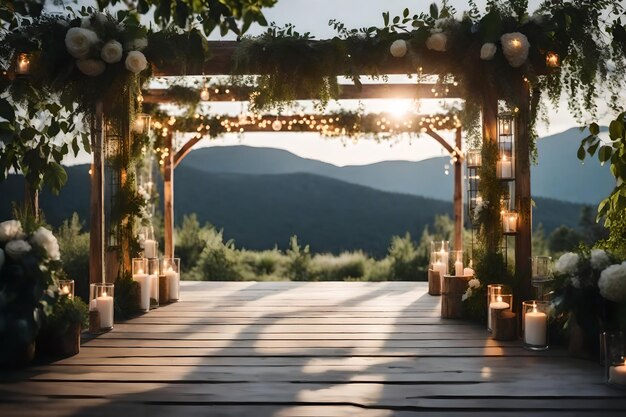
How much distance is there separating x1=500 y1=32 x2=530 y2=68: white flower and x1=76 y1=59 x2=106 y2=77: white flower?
293 cm

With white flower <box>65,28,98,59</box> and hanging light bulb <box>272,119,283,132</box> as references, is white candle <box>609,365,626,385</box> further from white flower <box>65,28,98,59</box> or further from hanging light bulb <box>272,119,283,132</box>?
hanging light bulb <box>272,119,283,132</box>

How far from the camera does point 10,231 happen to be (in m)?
3.42

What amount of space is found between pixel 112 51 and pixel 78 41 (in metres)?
0.24

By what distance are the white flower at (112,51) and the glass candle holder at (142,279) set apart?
5.43ft

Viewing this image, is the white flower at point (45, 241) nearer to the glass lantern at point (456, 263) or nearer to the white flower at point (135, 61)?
the white flower at point (135, 61)

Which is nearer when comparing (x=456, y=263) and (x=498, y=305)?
(x=498, y=305)

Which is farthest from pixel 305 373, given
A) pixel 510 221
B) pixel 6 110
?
pixel 510 221

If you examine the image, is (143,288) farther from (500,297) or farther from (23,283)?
(500,297)

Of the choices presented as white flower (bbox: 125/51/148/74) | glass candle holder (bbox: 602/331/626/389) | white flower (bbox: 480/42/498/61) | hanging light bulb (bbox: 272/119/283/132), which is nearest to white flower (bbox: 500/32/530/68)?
white flower (bbox: 480/42/498/61)

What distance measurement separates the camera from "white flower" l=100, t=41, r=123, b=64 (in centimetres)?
492

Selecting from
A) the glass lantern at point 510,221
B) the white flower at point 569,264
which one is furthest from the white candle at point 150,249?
the white flower at point 569,264

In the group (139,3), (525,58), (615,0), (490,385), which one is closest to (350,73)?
(525,58)

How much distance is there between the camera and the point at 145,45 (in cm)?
506

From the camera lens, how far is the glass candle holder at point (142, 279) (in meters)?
5.55
